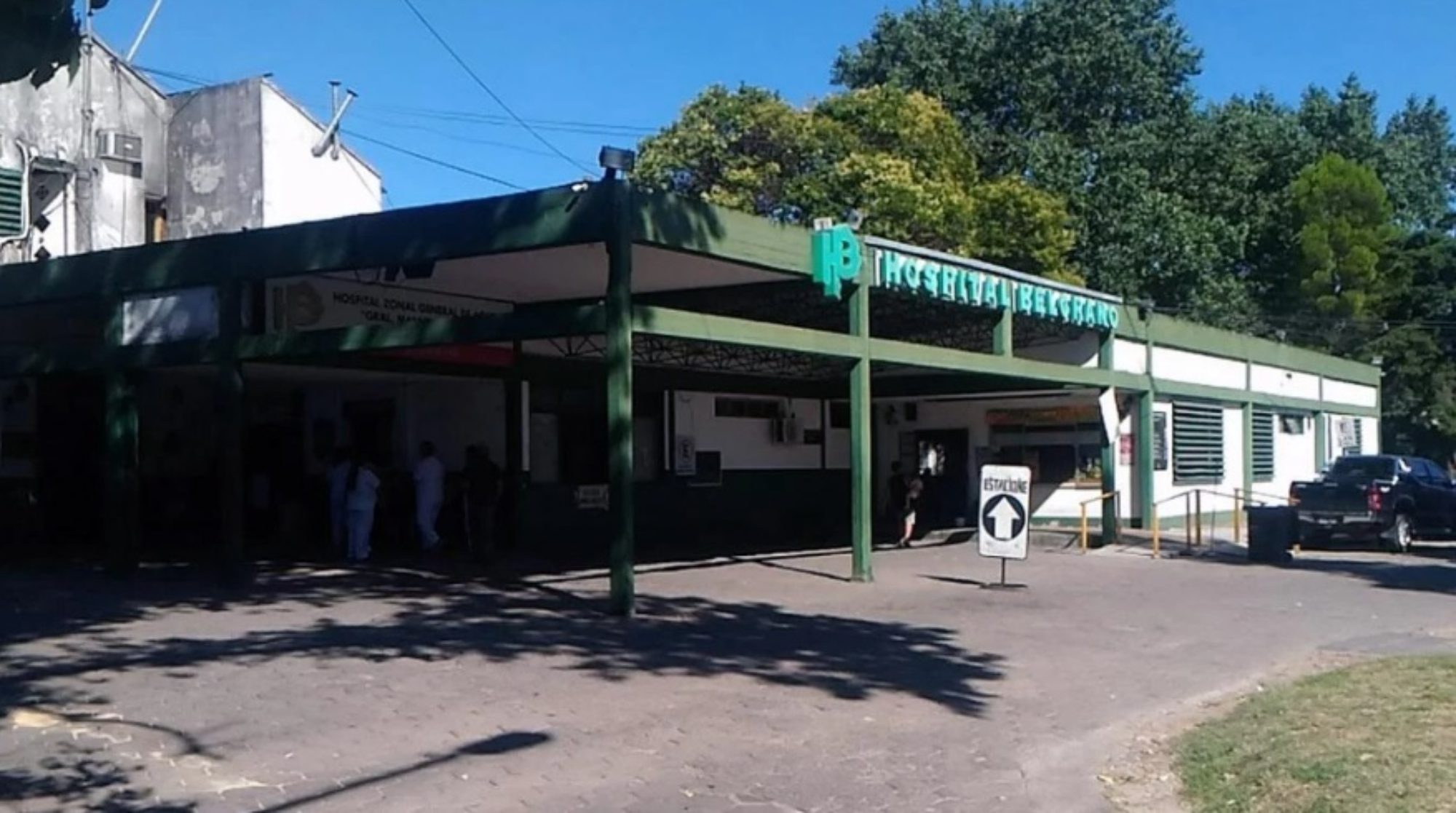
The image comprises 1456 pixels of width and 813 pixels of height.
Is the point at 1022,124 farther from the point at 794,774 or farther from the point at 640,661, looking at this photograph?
the point at 794,774

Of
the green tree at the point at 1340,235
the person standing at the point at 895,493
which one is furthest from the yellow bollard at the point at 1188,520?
the green tree at the point at 1340,235

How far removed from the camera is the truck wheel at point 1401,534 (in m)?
26.2

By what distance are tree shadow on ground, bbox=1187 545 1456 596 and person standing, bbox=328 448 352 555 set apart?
13.3m

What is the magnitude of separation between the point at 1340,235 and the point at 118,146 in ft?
128

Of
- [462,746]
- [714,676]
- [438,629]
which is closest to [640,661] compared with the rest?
[714,676]

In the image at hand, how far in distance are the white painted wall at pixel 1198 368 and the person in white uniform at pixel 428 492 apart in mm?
14590

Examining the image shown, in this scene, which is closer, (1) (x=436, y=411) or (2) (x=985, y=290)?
(2) (x=985, y=290)

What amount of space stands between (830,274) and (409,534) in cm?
858

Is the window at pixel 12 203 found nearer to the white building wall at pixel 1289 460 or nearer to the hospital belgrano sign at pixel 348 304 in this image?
the hospital belgrano sign at pixel 348 304

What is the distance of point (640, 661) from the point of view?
1245cm

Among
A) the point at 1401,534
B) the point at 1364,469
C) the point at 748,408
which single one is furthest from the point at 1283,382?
the point at 748,408

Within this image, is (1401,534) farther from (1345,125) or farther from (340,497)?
(1345,125)

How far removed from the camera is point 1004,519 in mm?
18562

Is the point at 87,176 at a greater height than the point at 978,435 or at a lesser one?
greater
